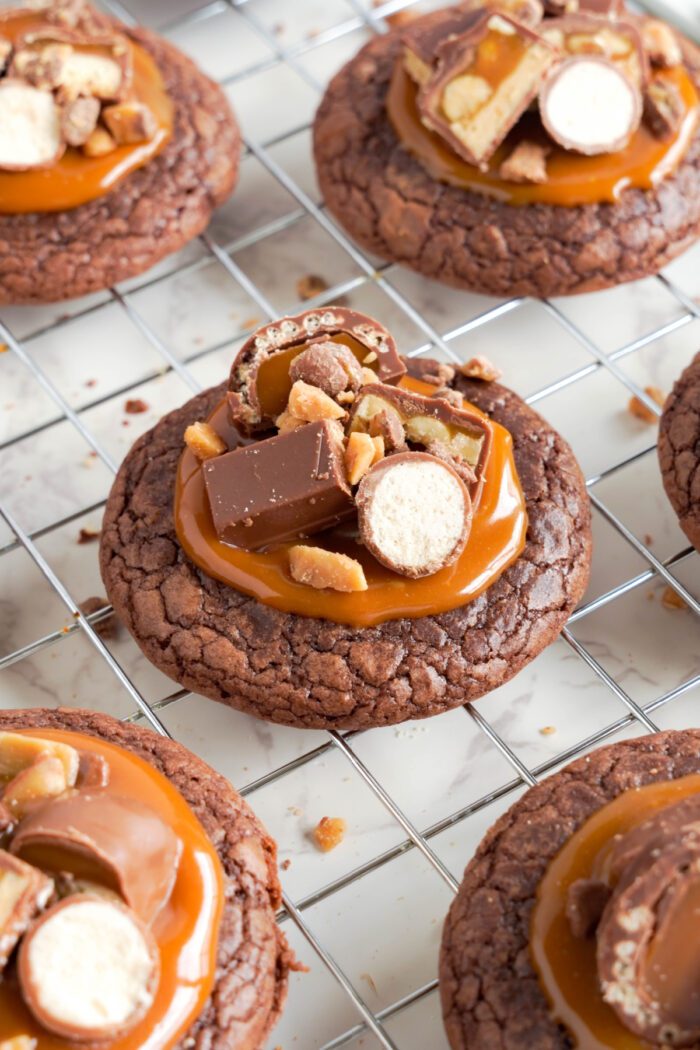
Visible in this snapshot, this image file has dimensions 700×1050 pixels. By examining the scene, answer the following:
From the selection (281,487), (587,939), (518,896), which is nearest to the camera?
(587,939)

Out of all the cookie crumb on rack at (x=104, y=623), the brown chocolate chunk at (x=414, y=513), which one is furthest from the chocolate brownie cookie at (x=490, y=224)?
the cookie crumb on rack at (x=104, y=623)

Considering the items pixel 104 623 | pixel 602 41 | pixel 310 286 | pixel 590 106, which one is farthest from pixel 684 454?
pixel 104 623

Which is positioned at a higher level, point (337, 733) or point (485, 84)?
point (485, 84)

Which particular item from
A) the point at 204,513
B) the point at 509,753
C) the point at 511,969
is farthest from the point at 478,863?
the point at 204,513

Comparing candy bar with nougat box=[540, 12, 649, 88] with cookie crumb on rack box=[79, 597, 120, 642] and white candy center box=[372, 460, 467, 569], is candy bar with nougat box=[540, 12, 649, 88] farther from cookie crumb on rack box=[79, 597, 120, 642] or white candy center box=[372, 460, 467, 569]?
cookie crumb on rack box=[79, 597, 120, 642]

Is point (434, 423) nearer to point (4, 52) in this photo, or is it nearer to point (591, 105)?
point (591, 105)

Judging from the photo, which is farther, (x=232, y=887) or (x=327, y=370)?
(x=327, y=370)

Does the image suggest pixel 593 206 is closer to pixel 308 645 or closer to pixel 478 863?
pixel 308 645

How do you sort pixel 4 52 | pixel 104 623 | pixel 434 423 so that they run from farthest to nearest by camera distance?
pixel 4 52
pixel 104 623
pixel 434 423

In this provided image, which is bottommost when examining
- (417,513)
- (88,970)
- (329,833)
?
(329,833)
